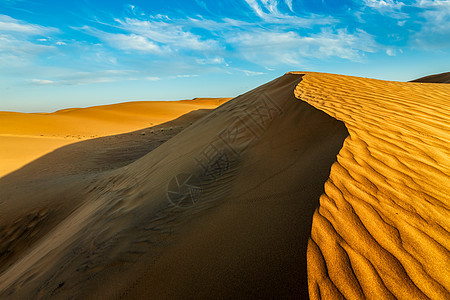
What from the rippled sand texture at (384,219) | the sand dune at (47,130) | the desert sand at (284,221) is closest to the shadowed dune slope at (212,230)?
the desert sand at (284,221)

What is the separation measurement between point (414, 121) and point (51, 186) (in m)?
8.32

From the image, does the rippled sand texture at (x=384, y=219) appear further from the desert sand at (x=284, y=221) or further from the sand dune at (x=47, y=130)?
the sand dune at (x=47, y=130)

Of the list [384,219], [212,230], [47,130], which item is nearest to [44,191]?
[212,230]

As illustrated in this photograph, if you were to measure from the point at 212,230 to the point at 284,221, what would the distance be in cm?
58

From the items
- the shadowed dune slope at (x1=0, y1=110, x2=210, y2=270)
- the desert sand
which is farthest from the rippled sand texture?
the shadowed dune slope at (x1=0, y1=110, x2=210, y2=270)

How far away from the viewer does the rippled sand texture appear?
1.29m

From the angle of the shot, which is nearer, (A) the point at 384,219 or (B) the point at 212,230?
(A) the point at 384,219

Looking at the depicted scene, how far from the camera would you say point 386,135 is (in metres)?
2.96

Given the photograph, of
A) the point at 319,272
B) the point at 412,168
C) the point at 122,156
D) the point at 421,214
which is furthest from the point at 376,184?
the point at 122,156

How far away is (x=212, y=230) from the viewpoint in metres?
1.93

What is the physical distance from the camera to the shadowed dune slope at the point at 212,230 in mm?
1505

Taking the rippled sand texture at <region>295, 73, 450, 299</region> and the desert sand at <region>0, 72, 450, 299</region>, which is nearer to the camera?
the rippled sand texture at <region>295, 73, 450, 299</region>

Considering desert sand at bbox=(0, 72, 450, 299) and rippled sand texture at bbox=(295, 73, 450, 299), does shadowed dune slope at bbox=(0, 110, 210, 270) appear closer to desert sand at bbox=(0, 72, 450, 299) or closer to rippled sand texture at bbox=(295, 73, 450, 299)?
desert sand at bbox=(0, 72, 450, 299)

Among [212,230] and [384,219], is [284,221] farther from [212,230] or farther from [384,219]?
[384,219]
